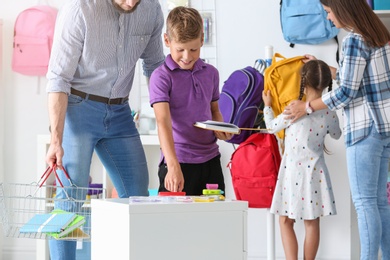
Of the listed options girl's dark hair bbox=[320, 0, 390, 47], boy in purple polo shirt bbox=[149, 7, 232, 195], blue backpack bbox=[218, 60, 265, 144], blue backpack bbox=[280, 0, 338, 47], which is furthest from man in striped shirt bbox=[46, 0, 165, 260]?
blue backpack bbox=[280, 0, 338, 47]

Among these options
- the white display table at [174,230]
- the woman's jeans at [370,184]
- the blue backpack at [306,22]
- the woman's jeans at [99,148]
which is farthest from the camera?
the blue backpack at [306,22]

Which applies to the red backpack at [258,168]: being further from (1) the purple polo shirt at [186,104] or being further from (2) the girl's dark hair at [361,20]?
(1) the purple polo shirt at [186,104]

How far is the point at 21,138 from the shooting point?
14.1ft

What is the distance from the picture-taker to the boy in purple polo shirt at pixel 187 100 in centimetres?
243

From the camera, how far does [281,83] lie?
356cm

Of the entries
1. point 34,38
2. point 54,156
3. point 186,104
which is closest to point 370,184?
point 186,104

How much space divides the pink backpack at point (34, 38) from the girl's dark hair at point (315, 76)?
1530 mm

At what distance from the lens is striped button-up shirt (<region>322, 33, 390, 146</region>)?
2.91 metres

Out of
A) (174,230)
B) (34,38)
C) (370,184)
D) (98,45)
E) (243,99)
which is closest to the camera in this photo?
(174,230)

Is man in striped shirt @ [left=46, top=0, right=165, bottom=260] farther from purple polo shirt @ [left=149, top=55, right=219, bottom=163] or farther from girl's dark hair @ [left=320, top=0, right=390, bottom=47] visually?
girl's dark hair @ [left=320, top=0, right=390, bottom=47]

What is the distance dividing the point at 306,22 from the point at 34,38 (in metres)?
1.55

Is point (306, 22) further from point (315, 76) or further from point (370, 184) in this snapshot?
point (370, 184)

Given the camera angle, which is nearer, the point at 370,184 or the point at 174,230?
the point at 174,230

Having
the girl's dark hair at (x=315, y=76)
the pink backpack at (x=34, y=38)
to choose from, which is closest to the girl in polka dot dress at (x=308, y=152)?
the girl's dark hair at (x=315, y=76)
